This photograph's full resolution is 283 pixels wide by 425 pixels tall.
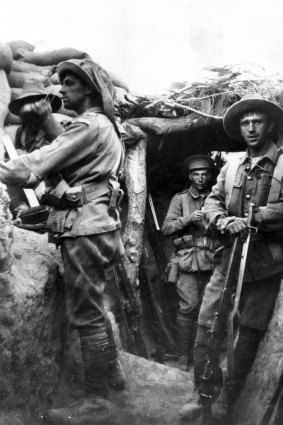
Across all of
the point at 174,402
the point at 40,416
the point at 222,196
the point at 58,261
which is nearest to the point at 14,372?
the point at 40,416

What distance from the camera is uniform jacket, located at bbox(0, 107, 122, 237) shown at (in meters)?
3.00

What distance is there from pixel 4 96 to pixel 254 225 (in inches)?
Answer: 148

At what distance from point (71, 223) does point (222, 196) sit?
143 centimetres

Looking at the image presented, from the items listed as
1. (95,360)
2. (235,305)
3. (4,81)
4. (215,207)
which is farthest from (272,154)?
(4,81)

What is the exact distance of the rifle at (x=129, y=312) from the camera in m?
5.55

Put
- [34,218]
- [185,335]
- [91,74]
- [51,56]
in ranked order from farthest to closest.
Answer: [51,56]
[185,335]
[34,218]
[91,74]

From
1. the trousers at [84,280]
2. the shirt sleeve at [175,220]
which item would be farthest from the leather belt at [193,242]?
the trousers at [84,280]

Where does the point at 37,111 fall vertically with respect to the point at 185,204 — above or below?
above

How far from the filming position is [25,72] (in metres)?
6.58

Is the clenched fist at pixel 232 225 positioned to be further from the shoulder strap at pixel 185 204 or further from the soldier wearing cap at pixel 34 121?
the shoulder strap at pixel 185 204

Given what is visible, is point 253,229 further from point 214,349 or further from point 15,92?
point 15,92

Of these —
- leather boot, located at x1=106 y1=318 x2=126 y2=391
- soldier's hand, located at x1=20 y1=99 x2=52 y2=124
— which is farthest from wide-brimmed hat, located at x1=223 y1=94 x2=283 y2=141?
soldier's hand, located at x1=20 y1=99 x2=52 y2=124

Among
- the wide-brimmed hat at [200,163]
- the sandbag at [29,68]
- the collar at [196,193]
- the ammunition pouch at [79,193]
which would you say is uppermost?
the sandbag at [29,68]

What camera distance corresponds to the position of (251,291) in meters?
3.56
